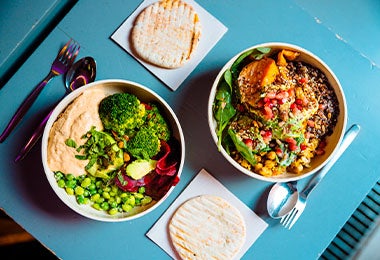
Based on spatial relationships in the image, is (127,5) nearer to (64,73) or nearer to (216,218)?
(64,73)

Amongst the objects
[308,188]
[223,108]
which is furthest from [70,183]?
[308,188]

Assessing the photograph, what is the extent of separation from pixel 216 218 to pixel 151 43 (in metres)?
0.87

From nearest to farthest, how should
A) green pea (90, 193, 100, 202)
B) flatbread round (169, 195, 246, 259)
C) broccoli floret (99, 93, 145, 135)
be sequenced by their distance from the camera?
broccoli floret (99, 93, 145, 135)
green pea (90, 193, 100, 202)
flatbread round (169, 195, 246, 259)

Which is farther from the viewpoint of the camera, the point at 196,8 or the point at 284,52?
the point at 196,8

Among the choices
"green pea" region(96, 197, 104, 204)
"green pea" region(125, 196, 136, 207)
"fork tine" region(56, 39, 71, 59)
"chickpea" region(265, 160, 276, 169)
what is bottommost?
"green pea" region(96, 197, 104, 204)

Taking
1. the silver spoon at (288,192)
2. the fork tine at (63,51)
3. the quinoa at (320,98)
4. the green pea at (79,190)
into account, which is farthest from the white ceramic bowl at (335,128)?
the fork tine at (63,51)

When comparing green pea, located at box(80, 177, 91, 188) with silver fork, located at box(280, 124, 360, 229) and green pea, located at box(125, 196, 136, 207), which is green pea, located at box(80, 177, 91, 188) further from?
silver fork, located at box(280, 124, 360, 229)

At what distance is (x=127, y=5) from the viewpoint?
2.24 meters

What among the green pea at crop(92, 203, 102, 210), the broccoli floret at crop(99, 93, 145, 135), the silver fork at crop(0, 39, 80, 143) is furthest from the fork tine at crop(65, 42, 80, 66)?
the green pea at crop(92, 203, 102, 210)

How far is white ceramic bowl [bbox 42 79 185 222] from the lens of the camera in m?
1.99

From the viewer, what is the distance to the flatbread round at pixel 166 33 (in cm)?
218

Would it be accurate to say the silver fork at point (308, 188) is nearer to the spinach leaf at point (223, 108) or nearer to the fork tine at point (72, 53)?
the spinach leaf at point (223, 108)

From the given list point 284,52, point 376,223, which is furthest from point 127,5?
point 376,223

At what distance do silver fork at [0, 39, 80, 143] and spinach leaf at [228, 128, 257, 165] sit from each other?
2.66 feet
